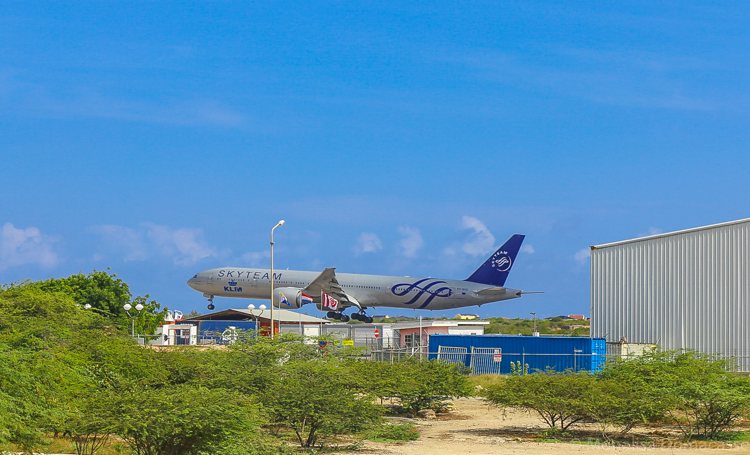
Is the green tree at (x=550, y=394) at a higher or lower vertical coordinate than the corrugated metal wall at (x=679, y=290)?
lower

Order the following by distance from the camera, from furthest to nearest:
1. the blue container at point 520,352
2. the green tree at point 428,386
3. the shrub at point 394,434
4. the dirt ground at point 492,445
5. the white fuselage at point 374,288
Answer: the white fuselage at point 374,288 → the blue container at point 520,352 → the green tree at point 428,386 → the shrub at point 394,434 → the dirt ground at point 492,445

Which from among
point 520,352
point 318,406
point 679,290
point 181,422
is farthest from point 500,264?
point 181,422

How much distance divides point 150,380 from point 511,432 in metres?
9.94

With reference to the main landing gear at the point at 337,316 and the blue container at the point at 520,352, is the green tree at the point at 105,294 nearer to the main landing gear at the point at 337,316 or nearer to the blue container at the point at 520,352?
the main landing gear at the point at 337,316

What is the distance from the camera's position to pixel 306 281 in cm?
7862

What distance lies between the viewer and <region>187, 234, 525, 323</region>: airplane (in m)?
76.6

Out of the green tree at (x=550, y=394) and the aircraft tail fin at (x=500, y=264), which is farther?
the aircraft tail fin at (x=500, y=264)

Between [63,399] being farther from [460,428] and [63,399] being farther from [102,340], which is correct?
[460,428]

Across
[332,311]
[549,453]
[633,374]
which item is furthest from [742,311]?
[332,311]

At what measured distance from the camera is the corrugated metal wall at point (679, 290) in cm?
4341

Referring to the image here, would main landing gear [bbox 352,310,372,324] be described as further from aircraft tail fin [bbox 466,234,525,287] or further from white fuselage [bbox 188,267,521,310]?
aircraft tail fin [bbox 466,234,525,287]

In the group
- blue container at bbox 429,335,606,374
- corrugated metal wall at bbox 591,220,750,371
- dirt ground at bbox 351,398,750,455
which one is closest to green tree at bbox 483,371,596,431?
dirt ground at bbox 351,398,750,455

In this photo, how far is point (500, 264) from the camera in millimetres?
78875

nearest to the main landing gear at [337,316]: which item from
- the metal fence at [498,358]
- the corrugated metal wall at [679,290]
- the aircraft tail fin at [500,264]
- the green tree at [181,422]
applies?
the aircraft tail fin at [500,264]
